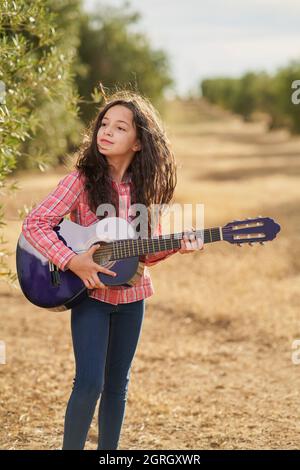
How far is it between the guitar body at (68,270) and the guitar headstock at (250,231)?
0.47 m

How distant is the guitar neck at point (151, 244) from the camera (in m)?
3.46

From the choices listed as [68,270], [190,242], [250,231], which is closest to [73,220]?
[68,270]

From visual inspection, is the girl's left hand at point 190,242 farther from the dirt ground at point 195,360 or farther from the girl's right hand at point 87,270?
the dirt ground at point 195,360

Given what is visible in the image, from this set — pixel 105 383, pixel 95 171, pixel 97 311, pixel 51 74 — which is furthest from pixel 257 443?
pixel 51 74

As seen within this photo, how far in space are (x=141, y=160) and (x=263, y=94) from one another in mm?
70023

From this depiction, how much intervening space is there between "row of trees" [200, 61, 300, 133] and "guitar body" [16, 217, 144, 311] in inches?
1189

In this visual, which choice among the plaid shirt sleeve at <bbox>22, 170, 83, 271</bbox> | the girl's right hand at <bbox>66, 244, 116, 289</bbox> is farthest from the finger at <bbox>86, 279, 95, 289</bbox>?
the plaid shirt sleeve at <bbox>22, 170, 83, 271</bbox>

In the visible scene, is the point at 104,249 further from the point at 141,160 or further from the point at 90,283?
the point at 141,160

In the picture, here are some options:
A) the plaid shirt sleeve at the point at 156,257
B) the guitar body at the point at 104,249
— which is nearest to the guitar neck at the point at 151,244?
the guitar body at the point at 104,249

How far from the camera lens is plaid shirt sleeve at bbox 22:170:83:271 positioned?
3.35 metres

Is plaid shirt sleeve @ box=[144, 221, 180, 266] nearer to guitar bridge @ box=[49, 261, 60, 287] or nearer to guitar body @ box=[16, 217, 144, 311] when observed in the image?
guitar body @ box=[16, 217, 144, 311]

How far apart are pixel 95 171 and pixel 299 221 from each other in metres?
12.5

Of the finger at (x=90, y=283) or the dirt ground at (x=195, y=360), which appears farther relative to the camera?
A: the dirt ground at (x=195, y=360)

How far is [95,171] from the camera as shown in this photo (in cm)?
358
